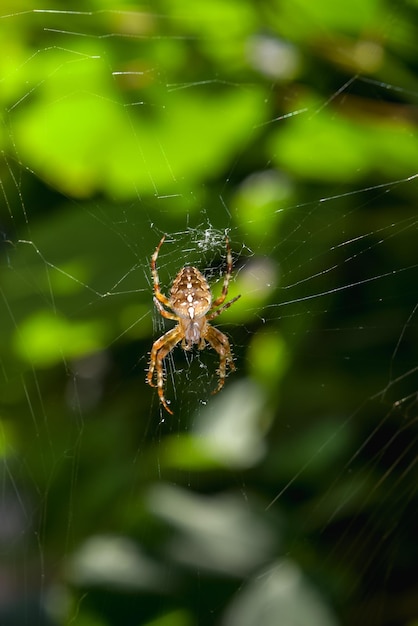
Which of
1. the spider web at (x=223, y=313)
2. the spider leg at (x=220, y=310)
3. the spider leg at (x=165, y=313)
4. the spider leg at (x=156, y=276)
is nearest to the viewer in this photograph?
the spider web at (x=223, y=313)

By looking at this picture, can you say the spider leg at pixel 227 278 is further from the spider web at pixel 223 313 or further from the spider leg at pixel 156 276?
the spider leg at pixel 156 276

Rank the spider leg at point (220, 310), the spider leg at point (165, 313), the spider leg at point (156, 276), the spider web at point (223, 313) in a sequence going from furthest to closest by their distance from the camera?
the spider leg at point (165, 313)
the spider leg at point (220, 310)
the spider leg at point (156, 276)
the spider web at point (223, 313)

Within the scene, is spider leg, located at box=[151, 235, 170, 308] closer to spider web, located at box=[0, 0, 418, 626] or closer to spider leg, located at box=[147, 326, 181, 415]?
spider web, located at box=[0, 0, 418, 626]

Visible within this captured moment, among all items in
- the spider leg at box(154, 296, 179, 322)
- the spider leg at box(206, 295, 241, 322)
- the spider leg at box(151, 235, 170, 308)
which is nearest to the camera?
the spider leg at box(151, 235, 170, 308)

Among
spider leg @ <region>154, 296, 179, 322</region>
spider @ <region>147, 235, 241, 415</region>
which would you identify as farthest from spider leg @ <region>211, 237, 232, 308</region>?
spider leg @ <region>154, 296, 179, 322</region>

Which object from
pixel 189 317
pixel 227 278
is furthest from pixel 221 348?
pixel 227 278

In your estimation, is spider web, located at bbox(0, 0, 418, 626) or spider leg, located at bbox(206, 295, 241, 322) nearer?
spider web, located at bbox(0, 0, 418, 626)

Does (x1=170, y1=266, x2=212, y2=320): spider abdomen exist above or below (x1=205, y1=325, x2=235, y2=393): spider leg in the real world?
above

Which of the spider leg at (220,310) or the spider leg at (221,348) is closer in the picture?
the spider leg at (220,310)

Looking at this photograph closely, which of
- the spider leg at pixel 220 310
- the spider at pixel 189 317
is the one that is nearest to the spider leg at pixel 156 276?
the spider at pixel 189 317
